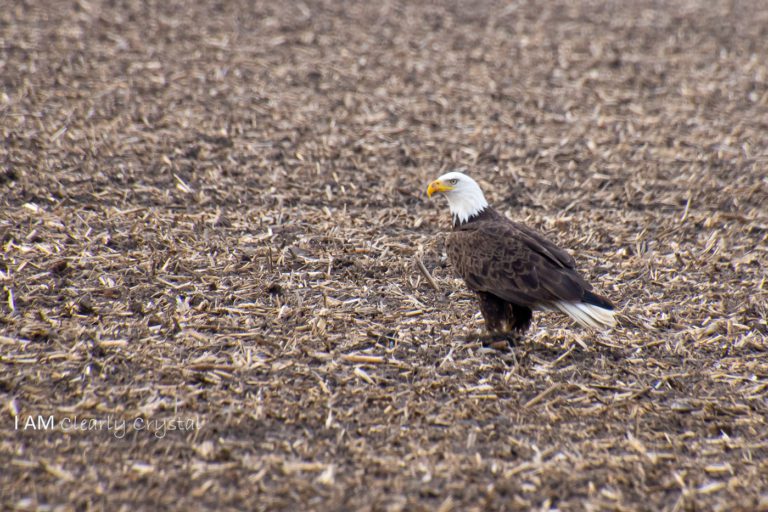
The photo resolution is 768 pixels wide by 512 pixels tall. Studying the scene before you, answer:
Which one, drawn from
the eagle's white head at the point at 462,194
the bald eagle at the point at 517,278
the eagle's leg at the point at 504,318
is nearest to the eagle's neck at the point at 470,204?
the eagle's white head at the point at 462,194

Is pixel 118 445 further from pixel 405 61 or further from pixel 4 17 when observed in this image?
pixel 4 17

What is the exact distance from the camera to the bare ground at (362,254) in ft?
13.7

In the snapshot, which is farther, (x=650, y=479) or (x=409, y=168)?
(x=409, y=168)

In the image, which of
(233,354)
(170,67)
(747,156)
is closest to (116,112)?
(170,67)

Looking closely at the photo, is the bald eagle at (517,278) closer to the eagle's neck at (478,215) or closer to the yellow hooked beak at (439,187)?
the eagle's neck at (478,215)

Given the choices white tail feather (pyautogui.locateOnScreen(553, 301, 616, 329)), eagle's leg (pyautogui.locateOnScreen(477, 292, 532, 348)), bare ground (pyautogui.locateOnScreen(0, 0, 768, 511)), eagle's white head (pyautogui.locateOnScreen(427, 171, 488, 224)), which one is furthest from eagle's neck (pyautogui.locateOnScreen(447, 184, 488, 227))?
white tail feather (pyautogui.locateOnScreen(553, 301, 616, 329))

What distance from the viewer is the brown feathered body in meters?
5.27

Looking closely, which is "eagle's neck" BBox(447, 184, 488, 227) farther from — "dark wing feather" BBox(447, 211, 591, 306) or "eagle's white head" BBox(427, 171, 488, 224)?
"dark wing feather" BBox(447, 211, 591, 306)

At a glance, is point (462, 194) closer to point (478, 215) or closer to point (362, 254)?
point (478, 215)

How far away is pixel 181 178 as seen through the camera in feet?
25.2

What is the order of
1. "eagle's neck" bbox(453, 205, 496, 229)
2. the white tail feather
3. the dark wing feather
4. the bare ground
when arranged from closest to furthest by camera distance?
the bare ground < the white tail feather < the dark wing feather < "eagle's neck" bbox(453, 205, 496, 229)

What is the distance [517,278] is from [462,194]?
0.95 meters

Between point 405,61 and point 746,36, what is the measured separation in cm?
479

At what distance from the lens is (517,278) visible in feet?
17.8
